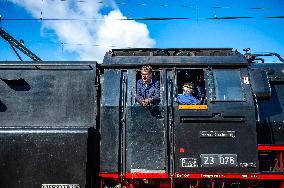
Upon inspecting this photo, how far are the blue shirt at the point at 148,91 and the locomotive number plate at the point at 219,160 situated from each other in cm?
146

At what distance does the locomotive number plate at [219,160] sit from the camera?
5.68 m

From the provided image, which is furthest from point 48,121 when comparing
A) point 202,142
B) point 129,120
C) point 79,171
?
point 202,142

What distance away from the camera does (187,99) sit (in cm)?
600

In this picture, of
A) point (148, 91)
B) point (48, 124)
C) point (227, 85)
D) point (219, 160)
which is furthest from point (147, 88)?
point (48, 124)

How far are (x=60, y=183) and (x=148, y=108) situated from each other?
2.15m

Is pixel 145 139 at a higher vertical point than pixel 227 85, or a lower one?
lower

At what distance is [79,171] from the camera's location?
17.7ft

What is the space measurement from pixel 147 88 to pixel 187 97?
84 centimetres

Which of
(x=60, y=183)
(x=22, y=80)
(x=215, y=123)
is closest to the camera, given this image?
(x=60, y=183)

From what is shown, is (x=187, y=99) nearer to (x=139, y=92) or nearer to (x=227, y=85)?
(x=227, y=85)

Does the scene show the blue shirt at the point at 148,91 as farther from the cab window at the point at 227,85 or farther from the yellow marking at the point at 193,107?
the cab window at the point at 227,85

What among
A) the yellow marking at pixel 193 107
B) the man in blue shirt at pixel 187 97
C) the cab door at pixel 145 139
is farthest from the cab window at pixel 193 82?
the cab door at pixel 145 139

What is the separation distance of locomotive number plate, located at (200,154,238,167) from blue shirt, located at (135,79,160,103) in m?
1.46

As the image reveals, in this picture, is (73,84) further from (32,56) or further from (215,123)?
(32,56)
